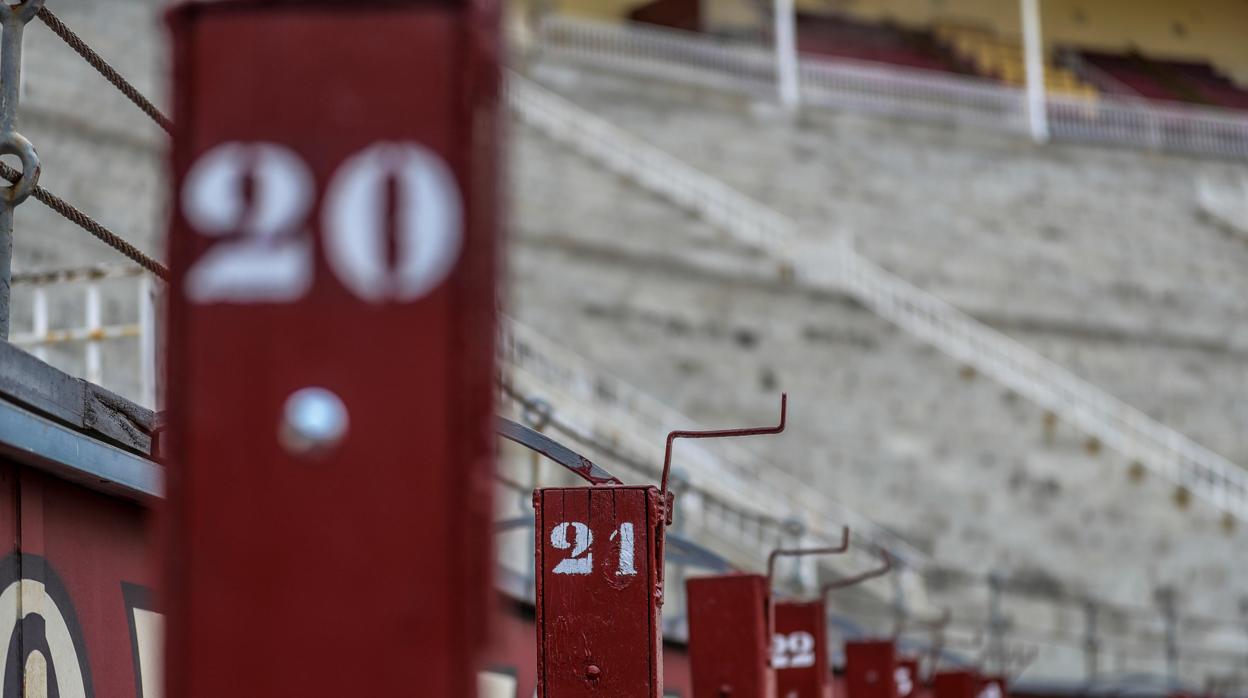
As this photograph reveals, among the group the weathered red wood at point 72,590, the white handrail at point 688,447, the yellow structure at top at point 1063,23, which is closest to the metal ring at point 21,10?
the weathered red wood at point 72,590

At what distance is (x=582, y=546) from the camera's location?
4160mm

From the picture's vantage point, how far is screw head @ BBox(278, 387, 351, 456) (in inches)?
79.5

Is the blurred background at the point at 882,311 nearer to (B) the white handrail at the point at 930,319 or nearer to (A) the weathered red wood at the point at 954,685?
(B) the white handrail at the point at 930,319

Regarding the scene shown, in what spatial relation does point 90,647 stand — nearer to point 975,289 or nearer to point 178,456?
point 178,456

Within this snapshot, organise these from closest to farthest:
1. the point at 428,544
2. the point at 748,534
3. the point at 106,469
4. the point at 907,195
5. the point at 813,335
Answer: the point at 428,544 → the point at 106,469 → the point at 748,534 → the point at 813,335 → the point at 907,195

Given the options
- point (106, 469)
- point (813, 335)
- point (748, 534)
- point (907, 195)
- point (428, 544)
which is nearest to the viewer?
point (428, 544)

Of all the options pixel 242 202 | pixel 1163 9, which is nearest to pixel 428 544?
pixel 242 202

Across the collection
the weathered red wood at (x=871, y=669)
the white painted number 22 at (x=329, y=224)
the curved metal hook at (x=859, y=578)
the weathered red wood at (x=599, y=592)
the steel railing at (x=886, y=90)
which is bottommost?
the weathered red wood at (x=871, y=669)

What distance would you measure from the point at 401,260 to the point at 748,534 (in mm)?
13160

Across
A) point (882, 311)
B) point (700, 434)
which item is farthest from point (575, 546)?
point (882, 311)

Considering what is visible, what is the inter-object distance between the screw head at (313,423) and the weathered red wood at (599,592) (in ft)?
6.68

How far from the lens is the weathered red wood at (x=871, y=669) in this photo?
7.74m

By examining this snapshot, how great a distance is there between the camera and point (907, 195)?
2589 centimetres

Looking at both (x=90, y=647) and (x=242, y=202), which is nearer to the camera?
(x=242, y=202)
